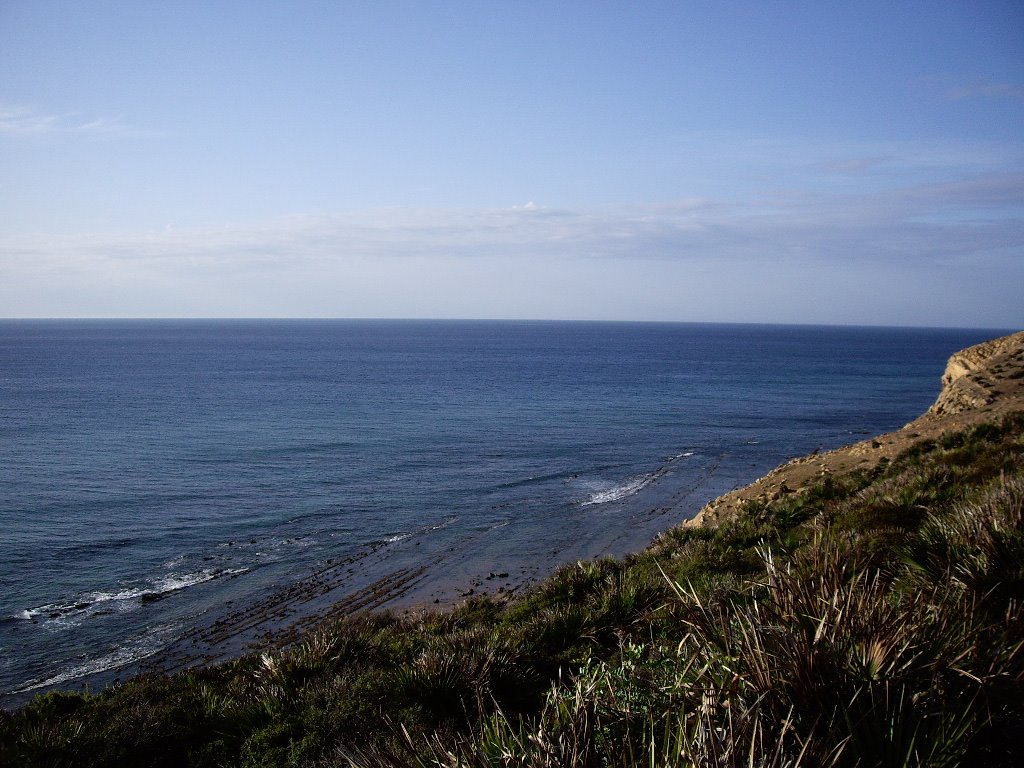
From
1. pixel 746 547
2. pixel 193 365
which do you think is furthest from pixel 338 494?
pixel 193 365

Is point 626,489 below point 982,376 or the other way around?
below

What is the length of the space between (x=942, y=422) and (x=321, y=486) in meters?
24.1

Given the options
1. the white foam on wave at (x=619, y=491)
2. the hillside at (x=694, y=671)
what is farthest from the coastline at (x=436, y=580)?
the hillside at (x=694, y=671)

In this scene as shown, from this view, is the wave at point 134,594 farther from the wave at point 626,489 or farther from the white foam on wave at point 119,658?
the wave at point 626,489

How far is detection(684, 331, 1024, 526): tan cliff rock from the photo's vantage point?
18.3m

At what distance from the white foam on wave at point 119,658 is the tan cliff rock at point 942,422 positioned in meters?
13.3

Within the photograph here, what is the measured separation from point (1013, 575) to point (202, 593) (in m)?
18.6

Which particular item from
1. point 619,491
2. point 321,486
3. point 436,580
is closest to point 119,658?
point 436,580

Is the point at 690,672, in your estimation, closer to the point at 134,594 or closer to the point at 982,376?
Answer: the point at 134,594

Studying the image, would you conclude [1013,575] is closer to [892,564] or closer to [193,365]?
[892,564]

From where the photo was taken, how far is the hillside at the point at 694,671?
3.22 meters

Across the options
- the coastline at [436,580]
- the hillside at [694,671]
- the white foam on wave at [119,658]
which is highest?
the hillside at [694,671]

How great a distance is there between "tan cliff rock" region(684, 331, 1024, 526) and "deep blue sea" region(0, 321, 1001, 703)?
4.77 m

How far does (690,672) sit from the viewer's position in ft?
13.2
